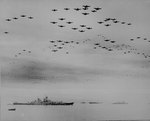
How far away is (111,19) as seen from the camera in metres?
44.7

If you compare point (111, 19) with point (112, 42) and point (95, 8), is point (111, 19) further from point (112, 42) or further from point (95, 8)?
point (112, 42)

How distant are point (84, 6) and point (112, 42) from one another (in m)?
11.5

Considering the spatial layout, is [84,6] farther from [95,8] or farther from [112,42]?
[112,42]

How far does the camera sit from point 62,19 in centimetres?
4669

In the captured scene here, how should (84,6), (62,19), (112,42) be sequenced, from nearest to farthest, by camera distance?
(84,6) < (62,19) < (112,42)

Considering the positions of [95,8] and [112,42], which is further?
[112,42]

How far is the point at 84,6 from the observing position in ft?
139

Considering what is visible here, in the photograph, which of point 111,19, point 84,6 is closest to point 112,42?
point 111,19

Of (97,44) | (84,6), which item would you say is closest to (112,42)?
(97,44)

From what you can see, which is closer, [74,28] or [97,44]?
[74,28]

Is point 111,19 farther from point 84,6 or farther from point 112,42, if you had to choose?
point 112,42

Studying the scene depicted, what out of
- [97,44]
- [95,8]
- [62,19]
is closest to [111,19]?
[95,8]

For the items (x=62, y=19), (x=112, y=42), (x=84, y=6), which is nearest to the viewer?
(x=84, y=6)

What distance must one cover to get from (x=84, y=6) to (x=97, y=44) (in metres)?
14.0
